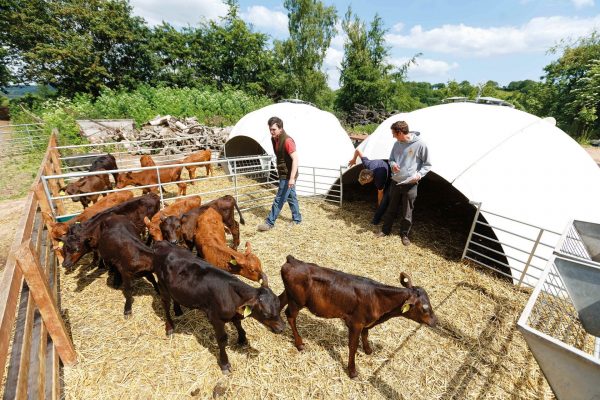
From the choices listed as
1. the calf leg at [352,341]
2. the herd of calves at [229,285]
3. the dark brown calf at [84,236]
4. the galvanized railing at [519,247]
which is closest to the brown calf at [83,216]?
the herd of calves at [229,285]

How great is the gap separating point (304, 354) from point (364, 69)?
121ft

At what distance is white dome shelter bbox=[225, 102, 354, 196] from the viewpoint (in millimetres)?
9102

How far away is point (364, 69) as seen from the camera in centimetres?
3456

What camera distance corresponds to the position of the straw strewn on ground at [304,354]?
3.15 m

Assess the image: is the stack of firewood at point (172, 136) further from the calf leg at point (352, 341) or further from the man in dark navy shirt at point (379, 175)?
the calf leg at point (352, 341)

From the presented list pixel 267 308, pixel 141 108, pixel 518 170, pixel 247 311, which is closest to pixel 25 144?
pixel 141 108

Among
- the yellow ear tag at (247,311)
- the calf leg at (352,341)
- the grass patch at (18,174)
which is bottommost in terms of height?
the grass patch at (18,174)

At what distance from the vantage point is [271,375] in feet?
10.8

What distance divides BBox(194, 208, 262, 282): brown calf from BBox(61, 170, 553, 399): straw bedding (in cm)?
78

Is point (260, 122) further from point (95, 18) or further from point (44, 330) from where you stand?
point (95, 18)

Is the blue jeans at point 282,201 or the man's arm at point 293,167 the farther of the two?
the blue jeans at point 282,201

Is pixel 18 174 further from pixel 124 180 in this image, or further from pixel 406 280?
pixel 406 280

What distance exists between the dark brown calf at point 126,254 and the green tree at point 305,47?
106 feet

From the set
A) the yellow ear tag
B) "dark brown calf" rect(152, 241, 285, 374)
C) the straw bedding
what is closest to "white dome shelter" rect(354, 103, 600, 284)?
the straw bedding
